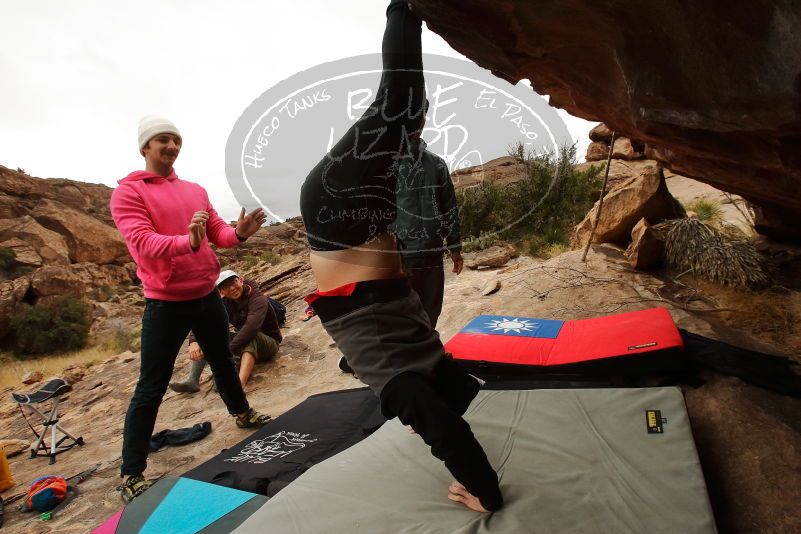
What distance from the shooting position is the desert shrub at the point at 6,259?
1512 centimetres

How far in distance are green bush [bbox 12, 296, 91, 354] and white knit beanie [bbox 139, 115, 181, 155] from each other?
13130mm

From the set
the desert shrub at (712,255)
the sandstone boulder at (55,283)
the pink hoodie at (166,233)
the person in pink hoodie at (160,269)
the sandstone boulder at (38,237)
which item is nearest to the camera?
the pink hoodie at (166,233)

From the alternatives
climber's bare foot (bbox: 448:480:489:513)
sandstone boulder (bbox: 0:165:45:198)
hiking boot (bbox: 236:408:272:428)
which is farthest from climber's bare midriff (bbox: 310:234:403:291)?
sandstone boulder (bbox: 0:165:45:198)

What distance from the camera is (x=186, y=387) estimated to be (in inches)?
169

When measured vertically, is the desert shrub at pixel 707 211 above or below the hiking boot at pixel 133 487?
above

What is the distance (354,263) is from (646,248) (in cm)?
429

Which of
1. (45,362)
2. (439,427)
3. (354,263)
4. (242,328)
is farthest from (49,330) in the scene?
(439,427)

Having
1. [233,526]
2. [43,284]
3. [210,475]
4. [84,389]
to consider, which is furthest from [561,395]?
[43,284]

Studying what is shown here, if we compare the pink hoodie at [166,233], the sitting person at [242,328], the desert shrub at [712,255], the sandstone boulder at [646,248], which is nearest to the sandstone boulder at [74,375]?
the sitting person at [242,328]

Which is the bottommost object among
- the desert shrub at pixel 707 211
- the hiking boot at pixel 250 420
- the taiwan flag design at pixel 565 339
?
the hiking boot at pixel 250 420

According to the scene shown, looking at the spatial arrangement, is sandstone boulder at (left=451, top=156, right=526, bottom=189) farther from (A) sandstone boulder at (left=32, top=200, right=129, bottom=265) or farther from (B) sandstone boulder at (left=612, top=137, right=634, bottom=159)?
(A) sandstone boulder at (left=32, top=200, right=129, bottom=265)

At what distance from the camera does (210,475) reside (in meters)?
2.39

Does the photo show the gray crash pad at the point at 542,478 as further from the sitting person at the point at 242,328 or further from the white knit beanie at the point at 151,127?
the sitting person at the point at 242,328

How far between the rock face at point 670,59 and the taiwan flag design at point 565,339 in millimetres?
1133
